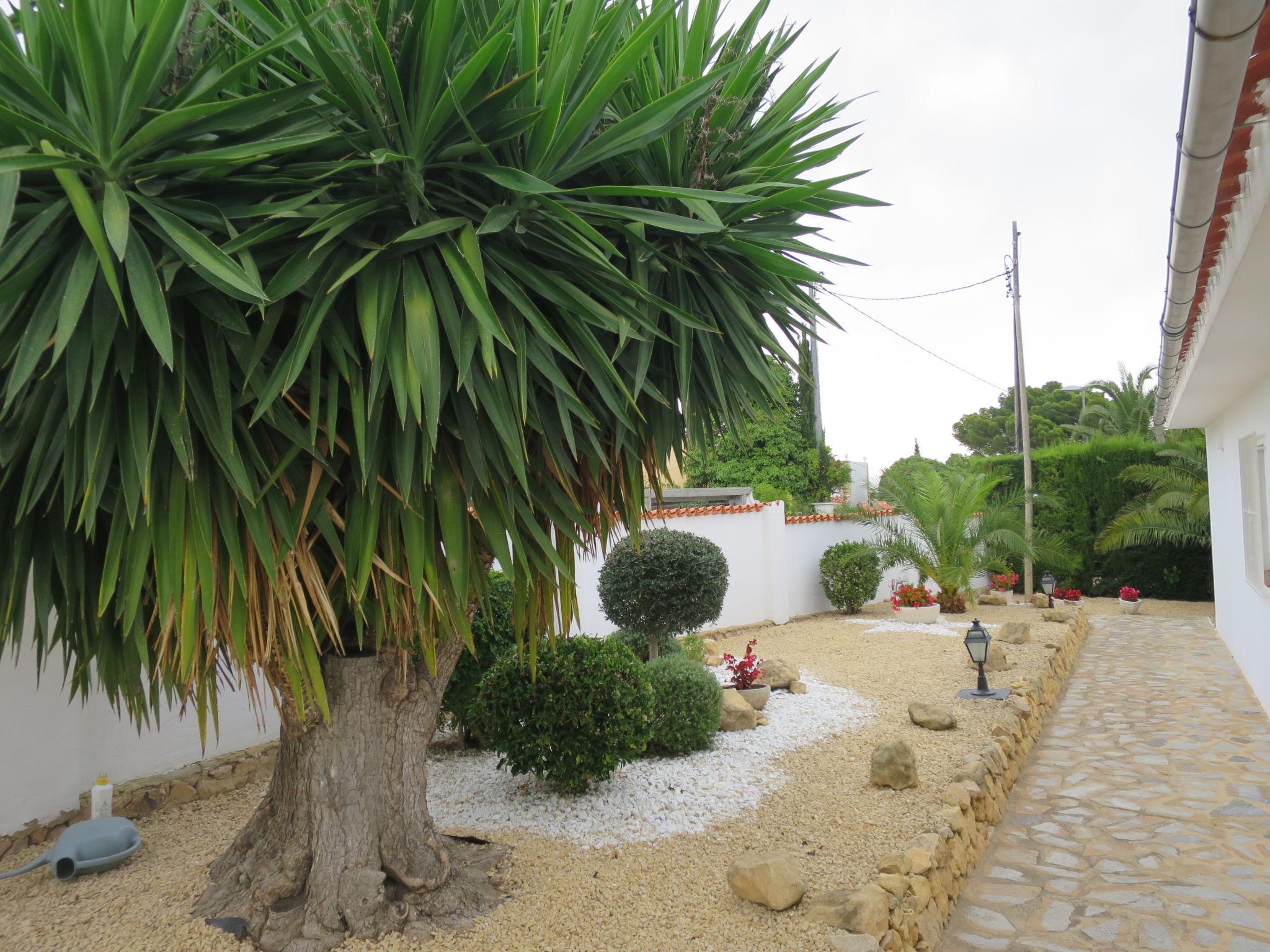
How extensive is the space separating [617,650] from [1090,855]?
8.00 ft

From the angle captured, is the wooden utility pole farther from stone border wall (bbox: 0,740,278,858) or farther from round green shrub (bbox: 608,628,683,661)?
stone border wall (bbox: 0,740,278,858)

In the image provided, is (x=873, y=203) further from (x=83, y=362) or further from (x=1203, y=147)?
(x=83, y=362)

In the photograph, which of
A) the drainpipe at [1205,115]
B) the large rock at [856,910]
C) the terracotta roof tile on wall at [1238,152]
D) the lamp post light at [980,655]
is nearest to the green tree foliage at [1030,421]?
the lamp post light at [980,655]

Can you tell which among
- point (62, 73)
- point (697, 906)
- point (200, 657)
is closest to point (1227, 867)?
point (697, 906)

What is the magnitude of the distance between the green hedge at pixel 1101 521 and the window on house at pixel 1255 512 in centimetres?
687

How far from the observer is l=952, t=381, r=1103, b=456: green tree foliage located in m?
28.9

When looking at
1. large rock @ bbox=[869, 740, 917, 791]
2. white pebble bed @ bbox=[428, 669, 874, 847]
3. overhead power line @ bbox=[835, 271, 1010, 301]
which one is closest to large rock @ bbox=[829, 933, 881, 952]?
white pebble bed @ bbox=[428, 669, 874, 847]

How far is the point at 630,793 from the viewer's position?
418 centimetres

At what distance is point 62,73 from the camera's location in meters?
1.93

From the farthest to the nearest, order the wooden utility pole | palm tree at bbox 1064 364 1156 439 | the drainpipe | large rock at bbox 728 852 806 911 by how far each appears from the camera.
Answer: palm tree at bbox 1064 364 1156 439 → the wooden utility pole → large rock at bbox 728 852 806 911 → the drainpipe

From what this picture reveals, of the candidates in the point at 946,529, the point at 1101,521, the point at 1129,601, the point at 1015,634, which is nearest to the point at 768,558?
the point at 946,529

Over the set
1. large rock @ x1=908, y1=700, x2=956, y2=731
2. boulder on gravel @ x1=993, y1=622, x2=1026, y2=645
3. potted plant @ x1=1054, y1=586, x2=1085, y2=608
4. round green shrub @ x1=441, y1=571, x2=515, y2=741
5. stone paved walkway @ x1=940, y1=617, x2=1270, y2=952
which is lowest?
potted plant @ x1=1054, y1=586, x2=1085, y2=608

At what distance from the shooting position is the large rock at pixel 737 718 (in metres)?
5.38

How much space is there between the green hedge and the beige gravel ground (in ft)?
33.4
